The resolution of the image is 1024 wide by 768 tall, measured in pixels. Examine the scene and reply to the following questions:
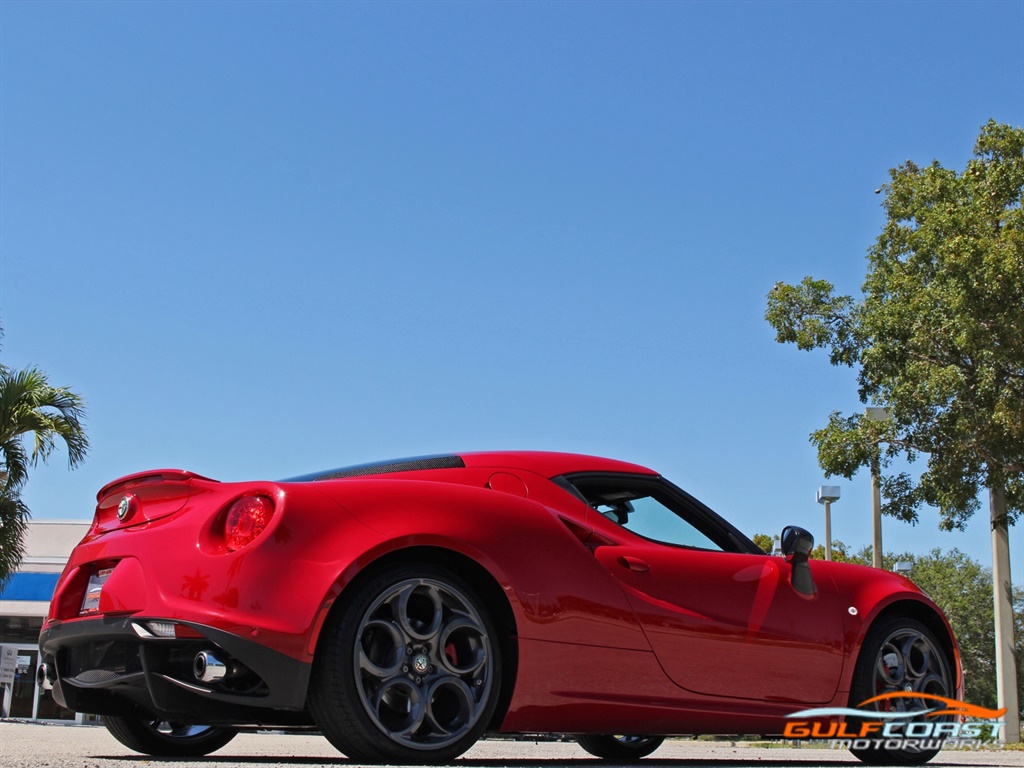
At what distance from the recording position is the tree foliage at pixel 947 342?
17594mm

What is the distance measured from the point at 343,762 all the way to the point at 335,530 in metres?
0.79

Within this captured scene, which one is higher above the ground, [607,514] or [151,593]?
[607,514]

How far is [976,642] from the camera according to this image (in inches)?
2842

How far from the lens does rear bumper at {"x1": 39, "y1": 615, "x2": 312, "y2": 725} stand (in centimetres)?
383

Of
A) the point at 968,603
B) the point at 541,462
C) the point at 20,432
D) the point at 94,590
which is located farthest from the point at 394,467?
the point at 968,603

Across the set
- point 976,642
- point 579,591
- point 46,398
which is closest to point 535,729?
point 579,591

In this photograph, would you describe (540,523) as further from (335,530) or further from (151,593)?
(151,593)

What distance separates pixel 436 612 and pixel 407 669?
0.22m

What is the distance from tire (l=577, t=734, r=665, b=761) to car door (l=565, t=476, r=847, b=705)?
164 centimetres

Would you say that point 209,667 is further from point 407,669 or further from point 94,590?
point 94,590

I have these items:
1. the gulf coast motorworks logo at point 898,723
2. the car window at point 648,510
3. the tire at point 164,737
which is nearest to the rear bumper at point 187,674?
the tire at point 164,737

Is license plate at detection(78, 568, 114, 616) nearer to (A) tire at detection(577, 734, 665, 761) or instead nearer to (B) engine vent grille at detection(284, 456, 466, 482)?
(B) engine vent grille at detection(284, 456, 466, 482)

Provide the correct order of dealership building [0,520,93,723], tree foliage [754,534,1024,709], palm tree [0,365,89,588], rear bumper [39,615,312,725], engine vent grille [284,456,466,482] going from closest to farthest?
rear bumper [39,615,312,725]
engine vent grille [284,456,466,482]
palm tree [0,365,89,588]
dealership building [0,520,93,723]
tree foliage [754,534,1024,709]

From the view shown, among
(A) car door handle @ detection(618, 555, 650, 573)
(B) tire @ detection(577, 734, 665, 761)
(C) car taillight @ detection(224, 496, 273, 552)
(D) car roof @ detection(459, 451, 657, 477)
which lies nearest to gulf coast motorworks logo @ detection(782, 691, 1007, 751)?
(A) car door handle @ detection(618, 555, 650, 573)
